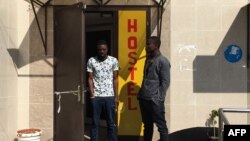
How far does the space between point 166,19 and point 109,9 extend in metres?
0.92

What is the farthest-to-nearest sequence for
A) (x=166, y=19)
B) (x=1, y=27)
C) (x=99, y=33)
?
1. (x=99, y=33)
2. (x=166, y=19)
3. (x=1, y=27)

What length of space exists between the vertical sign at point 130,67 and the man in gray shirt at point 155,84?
0.71 metres

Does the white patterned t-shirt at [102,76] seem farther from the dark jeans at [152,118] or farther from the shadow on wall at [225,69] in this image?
the shadow on wall at [225,69]

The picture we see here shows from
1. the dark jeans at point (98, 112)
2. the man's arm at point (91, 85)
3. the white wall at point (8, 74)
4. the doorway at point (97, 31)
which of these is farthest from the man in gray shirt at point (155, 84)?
the doorway at point (97, 31)

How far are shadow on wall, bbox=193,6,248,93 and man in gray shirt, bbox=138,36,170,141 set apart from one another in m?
0.97

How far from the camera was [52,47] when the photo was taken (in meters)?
7.35

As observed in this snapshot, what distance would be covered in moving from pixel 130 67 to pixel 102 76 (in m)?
0.84

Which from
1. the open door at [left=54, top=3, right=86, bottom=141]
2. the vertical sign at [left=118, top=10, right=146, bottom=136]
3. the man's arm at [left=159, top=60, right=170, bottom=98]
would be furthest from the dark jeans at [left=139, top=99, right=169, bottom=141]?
the open door at [left=54, top=3, right=86, bottom=141]

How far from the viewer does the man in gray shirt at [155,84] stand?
6.49 metres

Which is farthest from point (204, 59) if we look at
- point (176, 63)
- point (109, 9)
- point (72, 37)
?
point (72, 37)

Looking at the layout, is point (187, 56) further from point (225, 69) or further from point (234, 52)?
point (234, 52)

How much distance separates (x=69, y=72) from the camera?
6820 millimetres

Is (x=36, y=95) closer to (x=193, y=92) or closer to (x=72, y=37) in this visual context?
(x=72, y=37)

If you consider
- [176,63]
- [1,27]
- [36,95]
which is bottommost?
[36,95]
